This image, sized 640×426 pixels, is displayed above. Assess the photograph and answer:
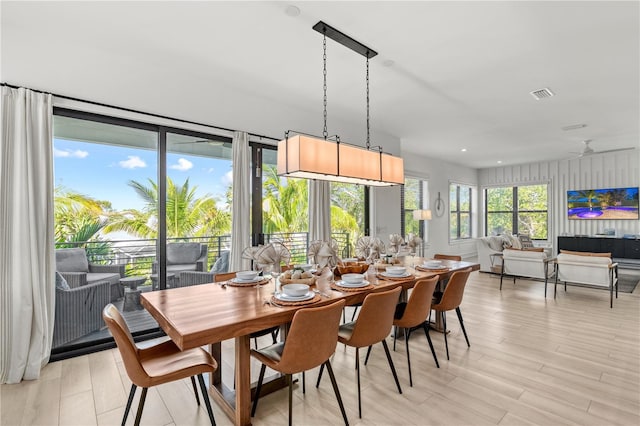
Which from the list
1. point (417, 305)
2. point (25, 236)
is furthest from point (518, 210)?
point (25, 236)

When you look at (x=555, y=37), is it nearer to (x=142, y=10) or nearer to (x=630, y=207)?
(x=142, y=10)

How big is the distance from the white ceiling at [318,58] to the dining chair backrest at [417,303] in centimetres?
208

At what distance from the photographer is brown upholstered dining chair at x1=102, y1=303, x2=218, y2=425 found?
1613mm

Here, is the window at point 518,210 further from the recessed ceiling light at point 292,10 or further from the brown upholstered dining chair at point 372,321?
the recessed ceiling light at point 292,10

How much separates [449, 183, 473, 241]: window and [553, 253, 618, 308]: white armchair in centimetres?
415

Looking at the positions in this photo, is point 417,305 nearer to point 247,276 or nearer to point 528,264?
point 247,276

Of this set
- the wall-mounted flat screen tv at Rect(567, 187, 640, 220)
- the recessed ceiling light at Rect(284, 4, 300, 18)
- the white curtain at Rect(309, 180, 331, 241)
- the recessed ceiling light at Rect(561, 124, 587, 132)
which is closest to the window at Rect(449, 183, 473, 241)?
the wall-mounted flat screen tv at Rect(567, 187, 640, 220)

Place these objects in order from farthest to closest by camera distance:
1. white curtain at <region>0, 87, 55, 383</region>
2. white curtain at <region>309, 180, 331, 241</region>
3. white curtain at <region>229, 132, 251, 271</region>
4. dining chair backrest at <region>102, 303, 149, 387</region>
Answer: white curtain at <region>309, 180, 331, 241</region>, white curtain at <region>229, 132, 251, 271</region>, white curtain at <region>0, 87, 55, 383</region>, dining chair backrest at <region>102, 303, 149, 387</region>

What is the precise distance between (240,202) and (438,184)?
20.7 feet

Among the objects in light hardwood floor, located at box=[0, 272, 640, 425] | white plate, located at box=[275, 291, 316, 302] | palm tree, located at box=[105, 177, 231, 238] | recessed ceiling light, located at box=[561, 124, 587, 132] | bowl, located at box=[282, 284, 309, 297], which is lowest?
light hardwood floor, located at box=[0, 272, 640, 425]

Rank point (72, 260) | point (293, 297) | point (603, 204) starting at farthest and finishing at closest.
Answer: point (603, 204) < point (72, 260) < point (293, 297)

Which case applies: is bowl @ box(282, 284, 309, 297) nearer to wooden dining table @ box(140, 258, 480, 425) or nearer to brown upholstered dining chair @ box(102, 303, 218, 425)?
wooden dining table @ box(140, 258, 480, 425)

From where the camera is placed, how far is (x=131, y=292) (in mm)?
3566

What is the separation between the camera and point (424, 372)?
2652 millimetres
